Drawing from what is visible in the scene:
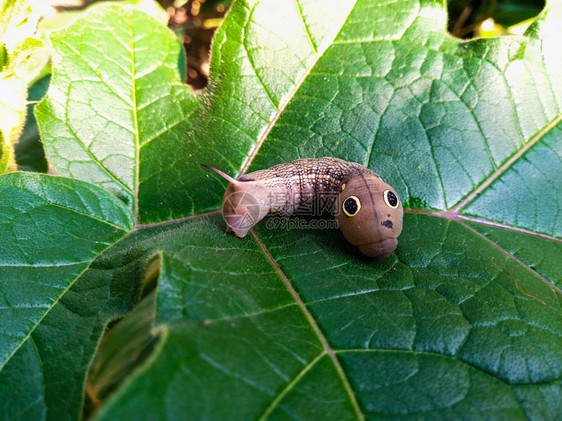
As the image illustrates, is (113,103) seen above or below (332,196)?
above

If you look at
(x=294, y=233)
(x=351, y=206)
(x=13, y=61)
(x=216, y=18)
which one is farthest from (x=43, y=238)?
(x=216, y=18)

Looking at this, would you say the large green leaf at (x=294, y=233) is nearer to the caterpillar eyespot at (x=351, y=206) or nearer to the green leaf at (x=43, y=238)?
the green leaf at (x=43, y=238)

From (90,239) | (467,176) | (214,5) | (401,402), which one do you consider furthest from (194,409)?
(214,5)

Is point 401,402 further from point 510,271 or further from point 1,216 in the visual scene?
point 1,216

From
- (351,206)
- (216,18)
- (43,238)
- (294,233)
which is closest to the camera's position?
(43,238)

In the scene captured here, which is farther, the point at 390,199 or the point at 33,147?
the point at 33,147

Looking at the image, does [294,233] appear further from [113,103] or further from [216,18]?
[216,18]

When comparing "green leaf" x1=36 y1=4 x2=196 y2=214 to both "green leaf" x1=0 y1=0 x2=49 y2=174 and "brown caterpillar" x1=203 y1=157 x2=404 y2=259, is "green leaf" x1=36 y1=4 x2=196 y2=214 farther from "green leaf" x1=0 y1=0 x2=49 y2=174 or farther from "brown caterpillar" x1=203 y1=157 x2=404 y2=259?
"brown caterpillar" x1=203 y1=157 x2=404 y2=259
